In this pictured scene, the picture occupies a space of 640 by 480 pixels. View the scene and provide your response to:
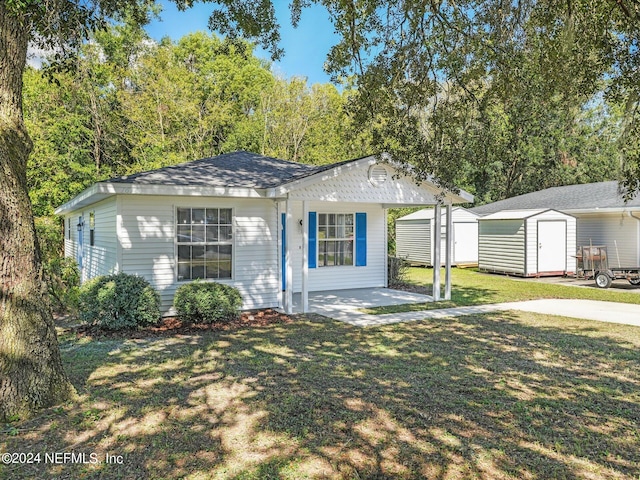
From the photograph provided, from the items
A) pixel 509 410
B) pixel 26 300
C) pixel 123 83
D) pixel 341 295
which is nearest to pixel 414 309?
→ pixel 341 295

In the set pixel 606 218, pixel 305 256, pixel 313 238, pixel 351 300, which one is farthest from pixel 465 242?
pixel 305 256

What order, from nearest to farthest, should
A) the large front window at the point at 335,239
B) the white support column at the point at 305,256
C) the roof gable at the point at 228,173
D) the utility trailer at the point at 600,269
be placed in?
the roof gable at the point at 228,173, the white support column at the point at 305,256, the large front window at the point at 335,239, the utility trailer at the point at 600,269

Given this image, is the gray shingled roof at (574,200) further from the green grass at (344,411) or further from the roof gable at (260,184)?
the green grass at (344,411)

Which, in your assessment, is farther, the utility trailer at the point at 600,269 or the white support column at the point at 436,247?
the utility trailer at the point at 600,269

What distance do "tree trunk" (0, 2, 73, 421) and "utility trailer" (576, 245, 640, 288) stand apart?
572 inches

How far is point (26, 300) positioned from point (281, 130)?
22441 millimetres

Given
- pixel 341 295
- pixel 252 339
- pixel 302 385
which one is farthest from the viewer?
pixel 341 295

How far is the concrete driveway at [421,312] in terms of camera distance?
8812 mm

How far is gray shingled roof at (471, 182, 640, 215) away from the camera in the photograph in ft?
52.3

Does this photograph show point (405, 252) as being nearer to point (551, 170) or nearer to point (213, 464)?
point (551, 170)

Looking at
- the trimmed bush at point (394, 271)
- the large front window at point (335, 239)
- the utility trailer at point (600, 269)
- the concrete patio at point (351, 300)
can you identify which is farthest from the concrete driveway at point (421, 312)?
the utility trailer at point (600, 269)

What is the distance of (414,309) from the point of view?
975 centimetres

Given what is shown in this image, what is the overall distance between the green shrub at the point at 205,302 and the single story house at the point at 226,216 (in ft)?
2.79

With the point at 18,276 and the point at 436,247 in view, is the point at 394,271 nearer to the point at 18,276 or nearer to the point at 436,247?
the point at 436,247
